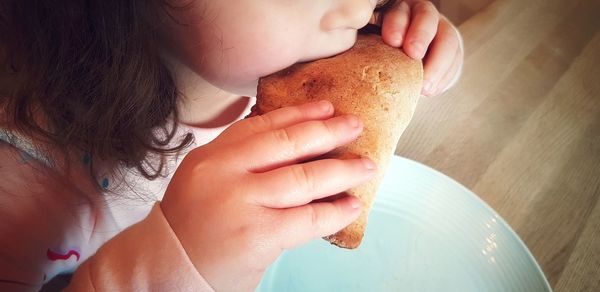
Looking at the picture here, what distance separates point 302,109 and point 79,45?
0.28 m

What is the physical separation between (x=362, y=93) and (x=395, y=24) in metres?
Result: 0.21

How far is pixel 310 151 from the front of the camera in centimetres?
47

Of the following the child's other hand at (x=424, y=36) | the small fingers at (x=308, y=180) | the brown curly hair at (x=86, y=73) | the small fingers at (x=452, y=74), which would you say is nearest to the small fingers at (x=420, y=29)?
the child's other hand at (x=424, y=36)

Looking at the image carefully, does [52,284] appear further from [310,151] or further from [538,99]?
[538,99]

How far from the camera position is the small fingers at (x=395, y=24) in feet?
2.04

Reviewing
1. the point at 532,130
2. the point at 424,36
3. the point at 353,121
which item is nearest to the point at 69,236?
the point at 353,121

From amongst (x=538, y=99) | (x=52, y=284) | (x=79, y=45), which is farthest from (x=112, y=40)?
(x=538, y=99)

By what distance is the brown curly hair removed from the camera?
0.52 metres

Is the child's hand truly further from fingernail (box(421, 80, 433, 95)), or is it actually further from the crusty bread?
fingernail (box(421, 80, 433, 95))

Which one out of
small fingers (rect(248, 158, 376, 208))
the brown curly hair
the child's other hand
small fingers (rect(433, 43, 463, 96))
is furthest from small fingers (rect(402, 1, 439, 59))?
the brown curly hair

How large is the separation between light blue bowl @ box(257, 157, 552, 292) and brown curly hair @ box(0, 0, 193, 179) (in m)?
0.30

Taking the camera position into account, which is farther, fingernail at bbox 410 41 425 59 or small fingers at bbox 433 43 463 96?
small fingers at bbox 433 43 463 96

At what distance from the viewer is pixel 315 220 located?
47cm

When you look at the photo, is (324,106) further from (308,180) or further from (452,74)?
(452,74)
